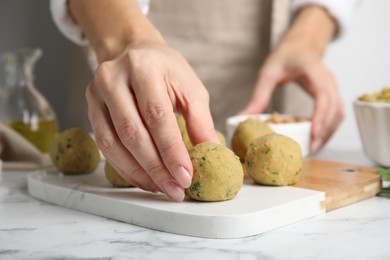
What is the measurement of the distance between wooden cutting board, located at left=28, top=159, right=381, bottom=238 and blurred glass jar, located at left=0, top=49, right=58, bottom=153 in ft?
1.15

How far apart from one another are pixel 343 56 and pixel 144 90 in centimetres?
160

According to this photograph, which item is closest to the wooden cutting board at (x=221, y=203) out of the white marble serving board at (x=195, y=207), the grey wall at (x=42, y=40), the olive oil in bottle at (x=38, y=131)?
the white marble serving board at (x=195, y=207)

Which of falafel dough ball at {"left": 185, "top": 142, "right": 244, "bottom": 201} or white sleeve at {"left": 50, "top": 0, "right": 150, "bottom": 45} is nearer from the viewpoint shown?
falafel dough ball at {"left": 185, "top": 142, "right": 244, "bottom": 201}

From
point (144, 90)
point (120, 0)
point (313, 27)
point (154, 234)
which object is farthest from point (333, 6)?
point (154, 234)

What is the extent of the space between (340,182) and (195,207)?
0.27m

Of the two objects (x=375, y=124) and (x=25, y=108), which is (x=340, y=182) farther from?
(x=25, y=108)

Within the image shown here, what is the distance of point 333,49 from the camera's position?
235cm

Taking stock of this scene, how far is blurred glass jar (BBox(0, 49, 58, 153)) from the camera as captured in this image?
1.43 metres

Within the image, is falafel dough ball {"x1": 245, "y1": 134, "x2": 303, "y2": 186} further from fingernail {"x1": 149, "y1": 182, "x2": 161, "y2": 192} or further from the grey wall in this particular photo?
the grey wall

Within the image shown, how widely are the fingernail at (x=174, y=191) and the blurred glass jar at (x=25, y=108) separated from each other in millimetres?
632

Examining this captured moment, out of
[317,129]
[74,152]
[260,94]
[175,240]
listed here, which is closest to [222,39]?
[260,94]

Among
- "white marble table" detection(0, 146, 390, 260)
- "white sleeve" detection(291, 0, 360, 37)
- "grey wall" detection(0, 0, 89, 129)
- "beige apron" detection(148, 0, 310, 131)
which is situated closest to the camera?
"white marble table" detection(0, 146, 390, 260)

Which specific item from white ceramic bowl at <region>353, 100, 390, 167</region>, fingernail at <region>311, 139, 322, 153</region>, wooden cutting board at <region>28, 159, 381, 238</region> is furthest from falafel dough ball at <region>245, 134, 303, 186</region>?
fingernail at <region>311, 139, 322, 153</region>

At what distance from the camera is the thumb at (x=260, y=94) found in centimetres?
146
